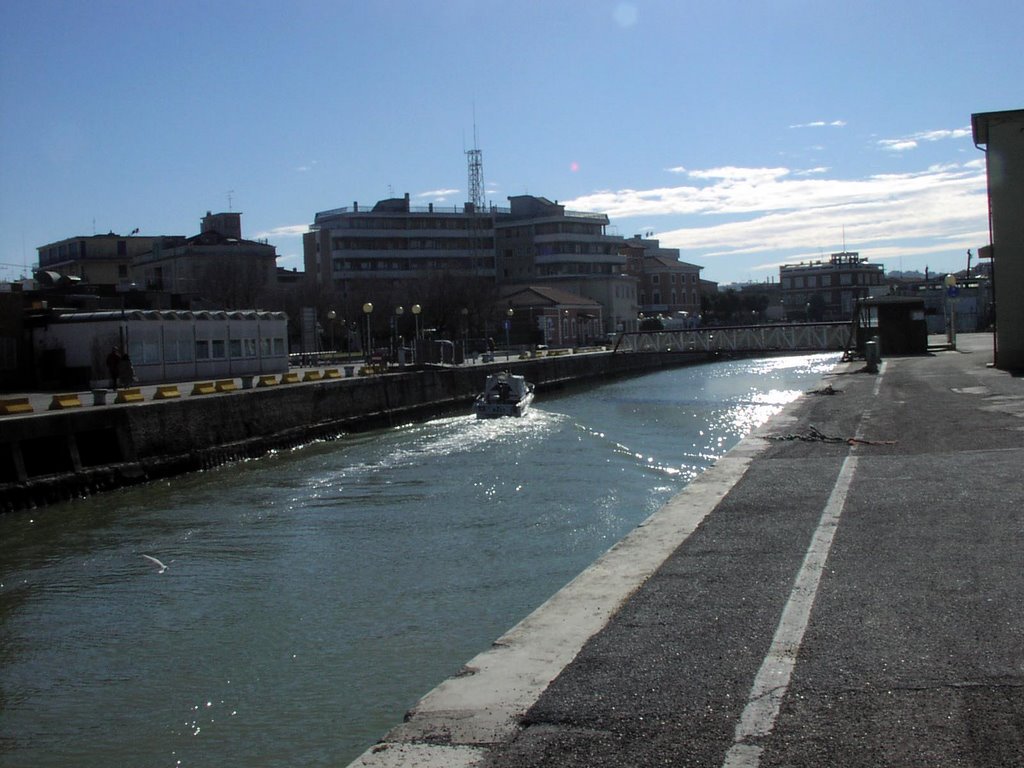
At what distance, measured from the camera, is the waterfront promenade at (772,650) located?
198 inches

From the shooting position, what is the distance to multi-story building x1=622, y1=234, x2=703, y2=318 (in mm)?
138125

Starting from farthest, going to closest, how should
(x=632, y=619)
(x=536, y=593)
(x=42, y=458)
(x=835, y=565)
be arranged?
1. (x=42, y=458)
2. (x=536, y=593)
3. (x=835, y=565)
4. (x=632, y=619)

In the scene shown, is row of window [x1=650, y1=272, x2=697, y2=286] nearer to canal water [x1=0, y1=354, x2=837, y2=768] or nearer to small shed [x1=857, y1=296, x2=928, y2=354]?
small shed [x1=857, y1=296, x2=928, y2=354]

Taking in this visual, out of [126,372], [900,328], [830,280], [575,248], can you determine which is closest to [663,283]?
[575,248]

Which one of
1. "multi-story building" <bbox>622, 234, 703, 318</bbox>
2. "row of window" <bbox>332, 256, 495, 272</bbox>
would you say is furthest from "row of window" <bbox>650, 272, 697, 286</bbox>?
"row of window" <bbox>332, 256, 495, 272</bbox>

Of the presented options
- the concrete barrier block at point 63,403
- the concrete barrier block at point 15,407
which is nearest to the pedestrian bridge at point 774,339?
the concrete barrier block at point 63,403

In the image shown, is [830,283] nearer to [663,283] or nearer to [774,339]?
[663,283]

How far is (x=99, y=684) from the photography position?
10.3 metres

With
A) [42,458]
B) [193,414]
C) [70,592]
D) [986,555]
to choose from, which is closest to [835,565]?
[986,555]

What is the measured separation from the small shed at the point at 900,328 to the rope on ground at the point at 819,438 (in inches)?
1324

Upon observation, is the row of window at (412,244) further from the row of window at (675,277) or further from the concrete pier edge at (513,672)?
the concrete pier edge at (513,672)

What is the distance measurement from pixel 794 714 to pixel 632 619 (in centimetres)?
200

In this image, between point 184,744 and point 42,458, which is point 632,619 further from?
point 42,458

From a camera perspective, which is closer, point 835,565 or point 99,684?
point 835,565
